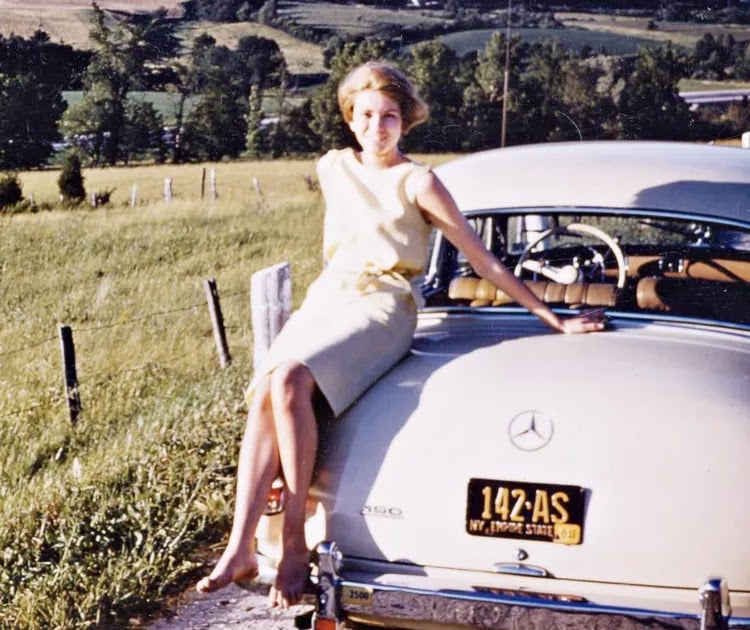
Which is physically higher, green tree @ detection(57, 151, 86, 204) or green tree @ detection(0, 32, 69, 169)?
green tree @ detection(0, 32, 69, 169)

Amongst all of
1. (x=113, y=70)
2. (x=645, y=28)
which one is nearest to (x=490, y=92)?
(x=645, y=28)

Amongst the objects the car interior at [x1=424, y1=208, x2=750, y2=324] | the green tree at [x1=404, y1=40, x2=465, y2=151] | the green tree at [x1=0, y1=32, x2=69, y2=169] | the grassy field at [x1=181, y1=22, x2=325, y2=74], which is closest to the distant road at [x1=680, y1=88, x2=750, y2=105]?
the green tree at [x1=404, y1=40, x2=465, y2=151]

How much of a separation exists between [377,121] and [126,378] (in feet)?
13.1

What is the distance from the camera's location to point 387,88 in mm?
3750

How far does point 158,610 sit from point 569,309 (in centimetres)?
197

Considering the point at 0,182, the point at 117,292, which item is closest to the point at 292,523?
the point at 0,182

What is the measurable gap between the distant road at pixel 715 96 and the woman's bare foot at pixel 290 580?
27.2 feet

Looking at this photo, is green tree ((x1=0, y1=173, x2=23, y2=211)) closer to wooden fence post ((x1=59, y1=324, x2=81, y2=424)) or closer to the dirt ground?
wooden fence post ((x1=59, y1=324, x2=81, y2=424))

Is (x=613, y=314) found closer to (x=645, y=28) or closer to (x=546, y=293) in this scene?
(x=546, y=293)

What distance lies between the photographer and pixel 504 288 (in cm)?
387

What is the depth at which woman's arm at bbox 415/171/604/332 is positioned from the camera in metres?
3.74

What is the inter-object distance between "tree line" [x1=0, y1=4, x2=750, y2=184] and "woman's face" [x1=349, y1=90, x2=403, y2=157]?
154 inches

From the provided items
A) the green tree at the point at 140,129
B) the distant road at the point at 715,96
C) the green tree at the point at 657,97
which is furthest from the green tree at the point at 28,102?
the distant road at the point at 715,96

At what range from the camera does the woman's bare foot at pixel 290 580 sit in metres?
Answer: 3.26
